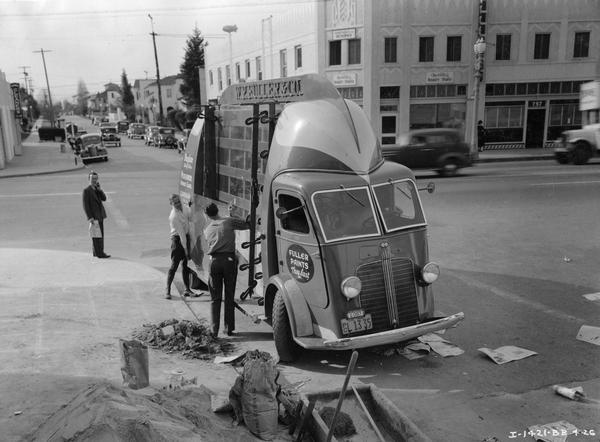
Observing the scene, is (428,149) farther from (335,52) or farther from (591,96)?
(335,52)

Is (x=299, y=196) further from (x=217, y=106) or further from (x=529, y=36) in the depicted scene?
(x=529, y=36)

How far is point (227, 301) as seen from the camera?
7156 mm

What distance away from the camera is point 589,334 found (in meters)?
6.92

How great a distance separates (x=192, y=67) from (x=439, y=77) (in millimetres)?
46503

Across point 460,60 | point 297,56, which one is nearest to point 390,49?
point 460,60

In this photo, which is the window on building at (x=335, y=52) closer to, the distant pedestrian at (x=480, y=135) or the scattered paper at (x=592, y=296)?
the distant pedestrian at (x=480, y=135)

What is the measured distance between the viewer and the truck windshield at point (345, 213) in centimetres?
599

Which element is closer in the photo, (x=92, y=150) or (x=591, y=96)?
(x=591, y=96)

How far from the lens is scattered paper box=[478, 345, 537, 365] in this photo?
6344 millimetres

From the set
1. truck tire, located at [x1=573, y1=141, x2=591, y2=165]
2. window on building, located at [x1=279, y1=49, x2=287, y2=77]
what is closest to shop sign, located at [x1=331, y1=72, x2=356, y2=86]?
window on building, located at [x1=279, y1=49, x2=287, y2=77]

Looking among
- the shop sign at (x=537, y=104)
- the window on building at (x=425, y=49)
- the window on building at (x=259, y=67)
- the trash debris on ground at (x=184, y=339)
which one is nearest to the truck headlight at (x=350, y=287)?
the trash debris on ground at (x=184, y=339)

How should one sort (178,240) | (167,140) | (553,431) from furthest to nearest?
(167,140)
(178,240)
(553,431)

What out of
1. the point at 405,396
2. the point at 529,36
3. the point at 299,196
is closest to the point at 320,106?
the point at 299,196

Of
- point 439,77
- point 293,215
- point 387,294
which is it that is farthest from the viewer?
point 439,77
